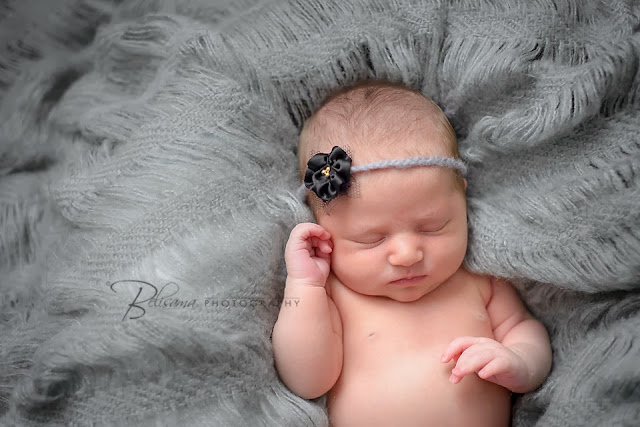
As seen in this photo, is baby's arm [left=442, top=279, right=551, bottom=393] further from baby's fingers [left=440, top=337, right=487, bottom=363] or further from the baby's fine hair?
the baby's fine hair

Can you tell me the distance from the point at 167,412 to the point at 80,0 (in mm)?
866

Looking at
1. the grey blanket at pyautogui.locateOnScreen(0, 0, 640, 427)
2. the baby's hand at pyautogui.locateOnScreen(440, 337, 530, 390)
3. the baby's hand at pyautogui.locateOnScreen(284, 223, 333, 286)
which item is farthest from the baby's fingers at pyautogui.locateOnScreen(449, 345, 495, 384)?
the baby's hand at pyautogui.locateOnScreen(284, 223, 333, 286)

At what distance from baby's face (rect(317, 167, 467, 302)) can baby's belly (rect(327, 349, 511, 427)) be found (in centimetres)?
13

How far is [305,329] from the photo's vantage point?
1.04m

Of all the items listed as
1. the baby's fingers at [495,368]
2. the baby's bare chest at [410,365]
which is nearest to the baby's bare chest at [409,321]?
the baby's bare chest at [410,365]

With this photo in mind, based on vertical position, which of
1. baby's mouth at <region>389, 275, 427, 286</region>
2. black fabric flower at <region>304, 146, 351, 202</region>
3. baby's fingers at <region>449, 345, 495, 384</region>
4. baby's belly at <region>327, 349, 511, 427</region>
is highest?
black fabric flower at <region>304, 146, 351, 202</region>

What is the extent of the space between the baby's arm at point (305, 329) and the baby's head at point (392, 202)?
0.18 feet

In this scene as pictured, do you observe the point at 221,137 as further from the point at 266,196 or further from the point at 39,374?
the point at 39,374

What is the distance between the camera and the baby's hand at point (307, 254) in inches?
42.3

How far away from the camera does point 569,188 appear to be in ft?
3.51

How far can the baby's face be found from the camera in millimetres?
1056

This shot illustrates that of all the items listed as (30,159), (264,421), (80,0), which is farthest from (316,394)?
(80,0)

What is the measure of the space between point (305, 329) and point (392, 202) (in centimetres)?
25

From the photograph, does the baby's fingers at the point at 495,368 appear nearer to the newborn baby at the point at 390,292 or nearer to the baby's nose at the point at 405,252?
the newborn baby at the point at 390,292
